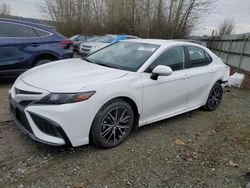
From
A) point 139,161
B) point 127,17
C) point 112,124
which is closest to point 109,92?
point 112,124

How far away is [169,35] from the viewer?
18625 millimetres

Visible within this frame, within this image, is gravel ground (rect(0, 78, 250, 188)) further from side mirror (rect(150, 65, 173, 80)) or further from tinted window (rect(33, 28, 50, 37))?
tinted window (rect(33, 28, 50, 37))

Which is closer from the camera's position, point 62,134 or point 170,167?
point 62,134

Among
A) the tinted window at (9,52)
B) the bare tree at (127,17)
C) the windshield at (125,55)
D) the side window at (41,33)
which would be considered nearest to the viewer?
the windshield at (125,55)

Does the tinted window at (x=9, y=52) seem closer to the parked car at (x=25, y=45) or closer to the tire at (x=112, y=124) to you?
the parked car at (x=25, y=45)

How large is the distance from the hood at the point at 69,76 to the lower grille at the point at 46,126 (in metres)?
0.36

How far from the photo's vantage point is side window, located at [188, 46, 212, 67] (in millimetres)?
4566

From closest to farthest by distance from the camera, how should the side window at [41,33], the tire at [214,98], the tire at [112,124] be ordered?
the tire at [112,124]
the tire at [214,98]
the side window at [41,33]

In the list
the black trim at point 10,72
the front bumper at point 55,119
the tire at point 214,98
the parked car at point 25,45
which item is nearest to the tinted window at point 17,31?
the parked car at point 25,45

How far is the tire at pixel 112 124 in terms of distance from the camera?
124 inches

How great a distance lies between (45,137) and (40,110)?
33cm

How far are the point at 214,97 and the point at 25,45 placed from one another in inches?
178

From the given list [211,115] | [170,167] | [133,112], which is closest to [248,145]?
[211,115]

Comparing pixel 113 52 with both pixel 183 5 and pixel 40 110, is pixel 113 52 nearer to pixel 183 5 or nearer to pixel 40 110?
pixel 40 110
